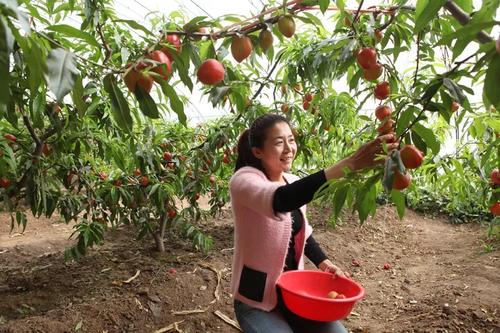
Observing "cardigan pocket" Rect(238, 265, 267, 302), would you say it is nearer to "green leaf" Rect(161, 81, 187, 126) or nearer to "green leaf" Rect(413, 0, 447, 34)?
"green leaf" Rect(161, 81, 187, 126)

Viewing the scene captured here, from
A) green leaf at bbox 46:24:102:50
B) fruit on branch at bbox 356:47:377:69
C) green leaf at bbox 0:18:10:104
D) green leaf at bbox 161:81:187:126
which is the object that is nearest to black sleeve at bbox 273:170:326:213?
fruit on branch at bbox 356:47:377:69

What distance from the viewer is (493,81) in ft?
2.49

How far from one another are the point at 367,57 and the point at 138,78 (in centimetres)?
Result: 86

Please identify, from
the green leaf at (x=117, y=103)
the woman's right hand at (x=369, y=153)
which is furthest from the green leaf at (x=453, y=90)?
the green leaf at (x=117, y=103)

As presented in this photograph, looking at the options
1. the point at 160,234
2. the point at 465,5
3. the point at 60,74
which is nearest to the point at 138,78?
the point at 60,74

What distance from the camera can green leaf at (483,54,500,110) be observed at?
0.76 metres

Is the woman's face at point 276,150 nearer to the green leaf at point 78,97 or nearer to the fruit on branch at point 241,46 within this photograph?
the fruit on branch at point 241,46

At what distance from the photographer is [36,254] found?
395 centimetres

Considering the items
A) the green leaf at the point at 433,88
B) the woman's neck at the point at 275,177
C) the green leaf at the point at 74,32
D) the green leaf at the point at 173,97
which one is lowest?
the woman's neck at the point at 275,177

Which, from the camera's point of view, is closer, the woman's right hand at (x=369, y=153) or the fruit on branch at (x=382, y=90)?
the woman's right hand at (x=369, y=153)

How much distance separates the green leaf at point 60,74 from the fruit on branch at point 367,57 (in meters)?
1.06

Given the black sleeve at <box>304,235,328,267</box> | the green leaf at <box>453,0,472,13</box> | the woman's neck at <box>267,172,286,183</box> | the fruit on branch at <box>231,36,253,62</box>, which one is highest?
the green leaf at <box>453,0,472,13</box>

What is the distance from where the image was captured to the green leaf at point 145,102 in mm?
1056

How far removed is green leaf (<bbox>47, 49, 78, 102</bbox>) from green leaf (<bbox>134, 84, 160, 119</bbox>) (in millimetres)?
275
